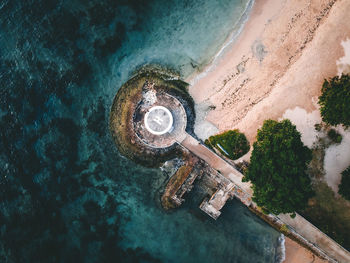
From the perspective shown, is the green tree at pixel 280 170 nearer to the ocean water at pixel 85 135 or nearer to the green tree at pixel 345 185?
the green tree at pixel 345 185

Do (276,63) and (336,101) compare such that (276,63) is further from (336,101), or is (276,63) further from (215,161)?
(215,161)

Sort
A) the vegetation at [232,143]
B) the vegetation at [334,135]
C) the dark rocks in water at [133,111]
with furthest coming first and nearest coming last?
1. the dark rocks in water at [133,111]
2. the vegetation at [232,143]
3. the vegetation at [334,135]

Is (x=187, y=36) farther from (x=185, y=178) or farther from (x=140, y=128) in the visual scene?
(x=185, y=178)

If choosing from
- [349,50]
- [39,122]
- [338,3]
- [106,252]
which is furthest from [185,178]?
[338,3]

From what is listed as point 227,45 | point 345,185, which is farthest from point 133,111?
point 345,185

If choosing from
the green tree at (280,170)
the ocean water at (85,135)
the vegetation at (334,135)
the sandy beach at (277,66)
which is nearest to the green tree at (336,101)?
the sandy beach at (277,66)

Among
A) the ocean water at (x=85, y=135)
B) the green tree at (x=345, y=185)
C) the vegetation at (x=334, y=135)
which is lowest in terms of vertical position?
the ocean water at (x=85, y=135)

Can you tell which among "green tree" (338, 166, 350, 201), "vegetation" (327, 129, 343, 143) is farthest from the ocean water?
"vegetation" (327, 129, 343, 143)
